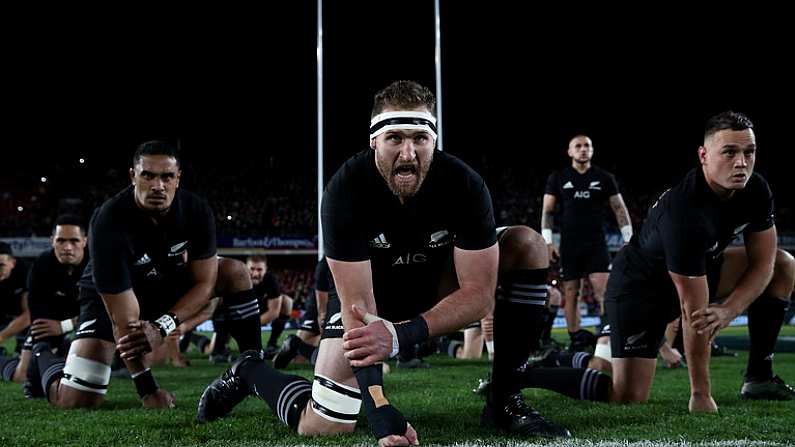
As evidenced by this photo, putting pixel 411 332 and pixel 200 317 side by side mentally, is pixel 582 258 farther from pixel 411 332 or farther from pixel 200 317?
pixel 411 332

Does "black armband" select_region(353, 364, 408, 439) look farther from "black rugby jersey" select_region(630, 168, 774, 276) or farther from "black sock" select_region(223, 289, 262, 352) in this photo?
"black sock" select_region(223, 289, 262, 352)

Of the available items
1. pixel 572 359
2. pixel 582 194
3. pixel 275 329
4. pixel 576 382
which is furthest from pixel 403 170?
pixel 275 329

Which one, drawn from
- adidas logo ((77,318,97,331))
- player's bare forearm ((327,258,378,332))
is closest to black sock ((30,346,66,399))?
adidas logo ((77,318,97,331))

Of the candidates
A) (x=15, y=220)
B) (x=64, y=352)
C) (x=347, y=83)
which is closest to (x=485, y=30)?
(x=347, y=83)

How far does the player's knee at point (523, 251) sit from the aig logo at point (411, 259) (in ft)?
1.35

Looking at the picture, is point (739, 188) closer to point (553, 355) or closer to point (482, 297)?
point (482, 297)

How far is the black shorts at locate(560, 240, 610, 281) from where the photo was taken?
908 centimetres

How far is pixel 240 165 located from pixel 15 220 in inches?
425

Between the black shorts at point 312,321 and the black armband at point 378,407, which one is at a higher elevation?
the black armband at point 378,407

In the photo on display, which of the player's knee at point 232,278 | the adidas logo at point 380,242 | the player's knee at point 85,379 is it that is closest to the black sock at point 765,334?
the adidas logo at point 380,242

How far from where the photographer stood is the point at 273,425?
3.91 m

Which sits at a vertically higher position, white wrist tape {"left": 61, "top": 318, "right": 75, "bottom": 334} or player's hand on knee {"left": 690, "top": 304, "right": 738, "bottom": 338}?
player's hand on knee {"left": 690, "top": 304, "right": 738, "bottom": 338}

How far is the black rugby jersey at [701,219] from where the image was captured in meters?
4.05

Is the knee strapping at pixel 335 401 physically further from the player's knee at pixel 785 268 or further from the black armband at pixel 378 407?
the player's knee at pixel 785 268
